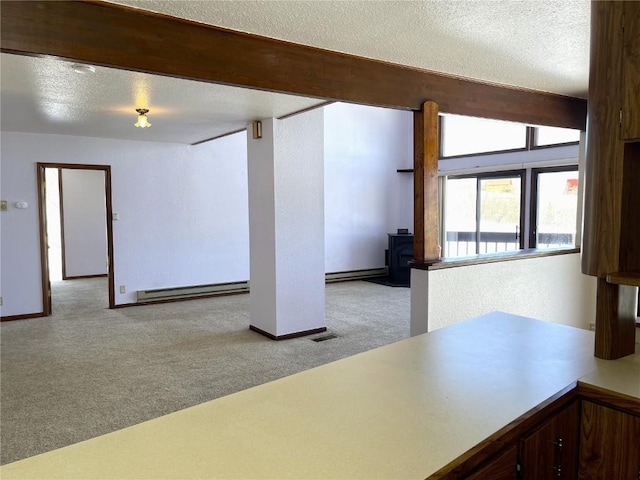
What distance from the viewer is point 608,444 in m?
1.45

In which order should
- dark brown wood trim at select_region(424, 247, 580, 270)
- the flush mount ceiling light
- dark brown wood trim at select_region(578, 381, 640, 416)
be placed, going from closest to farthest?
dark brown wood trim at select_region(578, 381, 640, 416) → dark brown wood trim at select_region(424, 247, 580, 270) → the flush mount ceiling light

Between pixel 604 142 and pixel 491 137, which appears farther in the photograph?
pixel 491 137

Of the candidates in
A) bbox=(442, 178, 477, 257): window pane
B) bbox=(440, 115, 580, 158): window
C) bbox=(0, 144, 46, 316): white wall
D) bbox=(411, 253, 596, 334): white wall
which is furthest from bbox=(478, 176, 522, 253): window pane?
bbox=(0, 144, 46, 316): white wall

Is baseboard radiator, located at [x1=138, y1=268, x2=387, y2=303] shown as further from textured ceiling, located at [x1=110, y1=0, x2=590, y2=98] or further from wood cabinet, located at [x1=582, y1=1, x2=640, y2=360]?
wood cabinet, located at [x1=582, y1=1, x2=640, y2=360]

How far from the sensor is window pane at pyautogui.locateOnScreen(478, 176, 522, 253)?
23.8 feet

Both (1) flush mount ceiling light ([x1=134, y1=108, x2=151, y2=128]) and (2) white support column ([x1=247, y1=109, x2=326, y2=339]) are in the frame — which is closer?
(1) flush mount ceiling light ([x1=134, y1=108, x2=151, y2=128])

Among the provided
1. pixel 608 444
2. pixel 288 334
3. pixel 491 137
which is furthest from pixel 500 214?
pixel 608 444

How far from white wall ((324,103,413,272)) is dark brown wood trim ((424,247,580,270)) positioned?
464 centimetres

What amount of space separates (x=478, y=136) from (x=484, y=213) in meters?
1.37

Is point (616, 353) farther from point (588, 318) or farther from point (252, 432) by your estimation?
point (588, 318)

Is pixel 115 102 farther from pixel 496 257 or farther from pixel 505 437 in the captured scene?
pixel 505 437

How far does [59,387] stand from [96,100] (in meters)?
2.50

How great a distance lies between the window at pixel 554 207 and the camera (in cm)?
652

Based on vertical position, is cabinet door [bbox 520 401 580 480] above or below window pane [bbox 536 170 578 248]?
below
